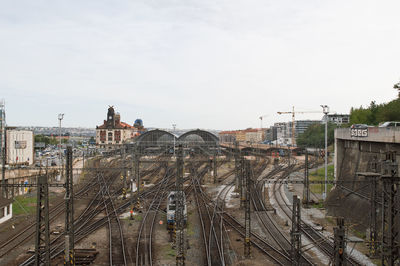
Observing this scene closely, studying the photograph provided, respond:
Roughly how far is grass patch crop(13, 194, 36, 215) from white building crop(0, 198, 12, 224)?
923mm

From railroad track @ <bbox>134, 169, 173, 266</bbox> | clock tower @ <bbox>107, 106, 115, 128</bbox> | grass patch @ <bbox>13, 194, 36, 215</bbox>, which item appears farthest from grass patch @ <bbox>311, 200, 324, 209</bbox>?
clock tower @ <bbox>107, 106, 115, 128</bbox>

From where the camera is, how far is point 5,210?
2098 centimetres

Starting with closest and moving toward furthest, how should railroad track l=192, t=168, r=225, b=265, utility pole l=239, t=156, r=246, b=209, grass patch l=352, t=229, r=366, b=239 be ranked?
1. railroad track l=192, t=168, r=225, b=265
2. grass patch l=352, t=229, r=366, b=239
3. utility pole l=239, t=156, r=246, b=209

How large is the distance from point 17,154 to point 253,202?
40.1 metres

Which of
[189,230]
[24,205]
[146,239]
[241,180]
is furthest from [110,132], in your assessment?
[146,239]

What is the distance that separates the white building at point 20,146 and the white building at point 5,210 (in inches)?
1099

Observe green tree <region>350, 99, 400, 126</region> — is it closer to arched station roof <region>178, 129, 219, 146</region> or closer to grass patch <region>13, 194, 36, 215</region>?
arched station roof <region>178, 129, 219, 146</region>

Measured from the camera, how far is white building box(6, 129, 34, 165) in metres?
47.2

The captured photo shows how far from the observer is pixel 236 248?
16.2 metres

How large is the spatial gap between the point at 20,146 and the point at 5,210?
94.2 ft

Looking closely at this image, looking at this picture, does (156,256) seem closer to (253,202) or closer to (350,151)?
(253,202)

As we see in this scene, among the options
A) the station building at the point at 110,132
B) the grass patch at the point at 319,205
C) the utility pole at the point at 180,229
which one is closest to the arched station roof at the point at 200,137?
the station building at the point at 110,132

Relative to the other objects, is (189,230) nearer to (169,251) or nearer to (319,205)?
(169,251)

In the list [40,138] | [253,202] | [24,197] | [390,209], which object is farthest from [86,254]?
[40,138]
